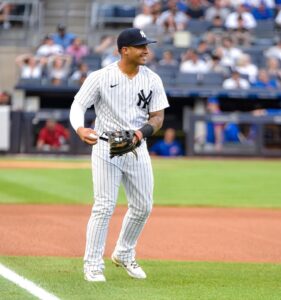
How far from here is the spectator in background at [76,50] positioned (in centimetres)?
2458

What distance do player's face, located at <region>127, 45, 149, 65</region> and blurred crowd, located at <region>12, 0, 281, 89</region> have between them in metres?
15.5

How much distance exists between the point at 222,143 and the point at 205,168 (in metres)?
2.94

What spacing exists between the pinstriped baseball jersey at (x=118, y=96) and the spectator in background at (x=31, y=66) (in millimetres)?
16689

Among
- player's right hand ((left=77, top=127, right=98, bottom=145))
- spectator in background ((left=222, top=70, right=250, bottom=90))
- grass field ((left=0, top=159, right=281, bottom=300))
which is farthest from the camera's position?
spectator in background ((left=222, top=70, right=250, bottom=90))

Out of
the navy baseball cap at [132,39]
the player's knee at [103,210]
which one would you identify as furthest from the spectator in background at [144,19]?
the player's knee at [103,210]

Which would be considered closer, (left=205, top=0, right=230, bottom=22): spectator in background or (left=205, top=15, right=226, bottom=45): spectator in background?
(left=205, top=15, right=226, bottom=45): spectator in background

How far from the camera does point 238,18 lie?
25.7 m

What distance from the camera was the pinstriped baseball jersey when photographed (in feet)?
23.4

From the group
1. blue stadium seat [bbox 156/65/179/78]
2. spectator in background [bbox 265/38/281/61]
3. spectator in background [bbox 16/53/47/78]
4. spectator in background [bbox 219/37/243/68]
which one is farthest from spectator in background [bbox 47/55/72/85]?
spectator in background [bbox 265/38/281/61]

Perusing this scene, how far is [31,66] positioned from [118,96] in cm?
1707

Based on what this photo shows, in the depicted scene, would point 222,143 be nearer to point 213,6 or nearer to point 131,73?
point 213,6

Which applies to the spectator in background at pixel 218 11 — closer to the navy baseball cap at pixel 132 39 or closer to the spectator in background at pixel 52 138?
the spectator in background at pixel 52 138

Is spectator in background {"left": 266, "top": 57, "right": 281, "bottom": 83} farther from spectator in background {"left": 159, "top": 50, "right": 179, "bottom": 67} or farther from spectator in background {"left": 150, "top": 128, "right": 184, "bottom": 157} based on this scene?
spectator in background {"left": 150, "top": 128, "right": 184, "bottom": 157}

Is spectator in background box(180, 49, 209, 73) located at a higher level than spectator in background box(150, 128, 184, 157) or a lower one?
higher
